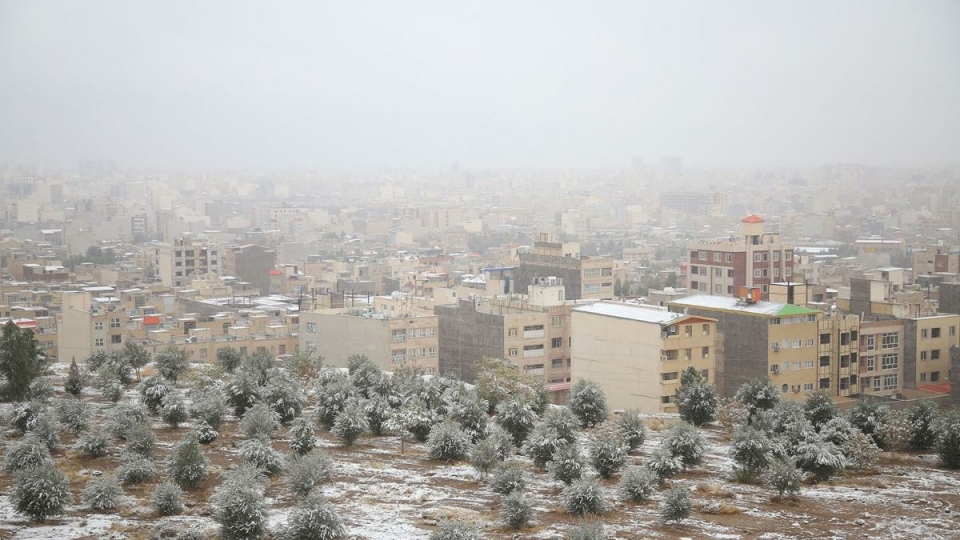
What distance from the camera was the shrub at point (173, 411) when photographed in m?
11.5

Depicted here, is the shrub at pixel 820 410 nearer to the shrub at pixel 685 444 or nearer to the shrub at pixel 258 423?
the shrub at pixel 685 444

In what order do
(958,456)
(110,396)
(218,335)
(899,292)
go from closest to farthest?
(958,456)
(110,396)
(218,335)
(899,292)

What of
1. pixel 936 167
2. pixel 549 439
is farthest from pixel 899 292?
pixel 936 167

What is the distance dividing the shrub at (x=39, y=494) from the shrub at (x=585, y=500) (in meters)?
3.61

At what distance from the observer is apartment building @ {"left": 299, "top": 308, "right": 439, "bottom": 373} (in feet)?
74.7

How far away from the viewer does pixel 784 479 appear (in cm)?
927

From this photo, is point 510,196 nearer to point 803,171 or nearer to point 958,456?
point 803,171

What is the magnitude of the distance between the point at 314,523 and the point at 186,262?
147ft

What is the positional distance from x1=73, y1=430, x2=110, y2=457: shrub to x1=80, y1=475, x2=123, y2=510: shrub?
4.77ft

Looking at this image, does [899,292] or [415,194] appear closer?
[899,292]

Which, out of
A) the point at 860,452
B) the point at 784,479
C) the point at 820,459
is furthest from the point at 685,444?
the point at 860,452

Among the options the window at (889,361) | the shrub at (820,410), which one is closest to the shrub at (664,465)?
the shrub at (820,410)

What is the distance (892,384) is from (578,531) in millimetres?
14533

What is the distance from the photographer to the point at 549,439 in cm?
1041
